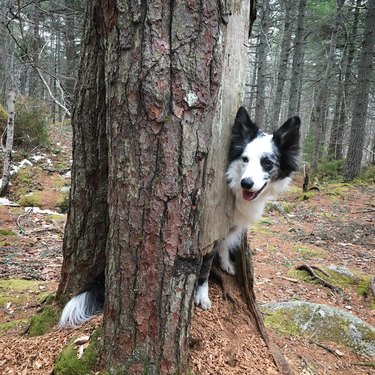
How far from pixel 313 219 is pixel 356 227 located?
1240mm

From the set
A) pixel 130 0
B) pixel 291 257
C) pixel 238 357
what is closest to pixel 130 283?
pixel 238 357

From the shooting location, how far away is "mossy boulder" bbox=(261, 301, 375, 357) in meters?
4.15

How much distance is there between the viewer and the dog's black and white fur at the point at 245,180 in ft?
9.09

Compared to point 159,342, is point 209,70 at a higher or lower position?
higher

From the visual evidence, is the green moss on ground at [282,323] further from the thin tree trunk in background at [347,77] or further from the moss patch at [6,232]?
the thin tree trunk in background at [347,77]

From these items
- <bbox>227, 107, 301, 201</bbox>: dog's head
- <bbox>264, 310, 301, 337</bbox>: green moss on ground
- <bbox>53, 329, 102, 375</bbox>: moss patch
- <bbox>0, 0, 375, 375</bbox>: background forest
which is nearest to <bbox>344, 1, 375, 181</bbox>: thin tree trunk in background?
<bbox>0, 0, 375, 375</bbox>: background forest

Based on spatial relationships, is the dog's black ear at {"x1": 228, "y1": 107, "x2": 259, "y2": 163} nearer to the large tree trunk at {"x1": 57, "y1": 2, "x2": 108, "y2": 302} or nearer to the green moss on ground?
the large tree trunk at {"x1": 57, "y1": 2, "x2": 108, "y2": 302}

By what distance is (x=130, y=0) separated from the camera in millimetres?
1899

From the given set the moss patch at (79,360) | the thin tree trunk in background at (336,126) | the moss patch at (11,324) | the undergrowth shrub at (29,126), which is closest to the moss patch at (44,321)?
the moss patch at (11,324)

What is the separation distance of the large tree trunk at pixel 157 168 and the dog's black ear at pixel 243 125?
734mm

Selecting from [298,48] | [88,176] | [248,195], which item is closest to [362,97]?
[298,48]

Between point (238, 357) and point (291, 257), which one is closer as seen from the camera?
point (238, 357)

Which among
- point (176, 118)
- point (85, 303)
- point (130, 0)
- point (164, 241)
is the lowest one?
point (85, 303)

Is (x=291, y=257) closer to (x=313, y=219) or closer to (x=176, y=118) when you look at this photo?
(x=313, y=219)
